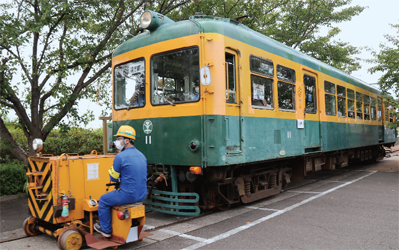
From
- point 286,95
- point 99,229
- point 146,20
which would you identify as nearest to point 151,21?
point 146,20

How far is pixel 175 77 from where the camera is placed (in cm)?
591

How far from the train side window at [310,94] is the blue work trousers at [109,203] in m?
5.66

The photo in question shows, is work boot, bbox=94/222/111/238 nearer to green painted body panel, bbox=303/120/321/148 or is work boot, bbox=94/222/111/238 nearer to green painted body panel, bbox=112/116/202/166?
green painted body panel, bbox=112/116/202/166

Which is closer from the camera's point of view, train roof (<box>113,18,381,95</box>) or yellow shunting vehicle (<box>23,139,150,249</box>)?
yellow shunting vehicle (<box>23,139,150,249</box>)

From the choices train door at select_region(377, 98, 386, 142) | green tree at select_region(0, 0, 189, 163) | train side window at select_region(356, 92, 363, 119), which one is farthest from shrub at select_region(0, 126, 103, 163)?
train door at select_region(377, 98, 386, 142)

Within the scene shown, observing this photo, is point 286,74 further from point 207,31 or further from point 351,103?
point 351,103

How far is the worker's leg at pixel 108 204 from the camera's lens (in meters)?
4.17

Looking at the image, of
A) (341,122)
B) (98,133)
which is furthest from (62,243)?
(341,122)

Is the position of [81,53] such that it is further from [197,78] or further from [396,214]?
[396,214]

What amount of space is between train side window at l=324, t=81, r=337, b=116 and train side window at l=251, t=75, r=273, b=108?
338 centimetres

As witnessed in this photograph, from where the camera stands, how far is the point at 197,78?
220 inches

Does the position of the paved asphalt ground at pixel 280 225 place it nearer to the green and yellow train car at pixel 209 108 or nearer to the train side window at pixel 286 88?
the green and yellow train car at pixel 209 108

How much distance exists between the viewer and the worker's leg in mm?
4168

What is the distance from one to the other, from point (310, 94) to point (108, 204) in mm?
6234
